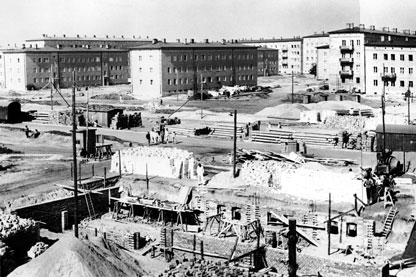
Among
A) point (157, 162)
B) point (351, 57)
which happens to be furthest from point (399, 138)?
point (351, 57)

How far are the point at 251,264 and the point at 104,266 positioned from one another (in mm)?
5176

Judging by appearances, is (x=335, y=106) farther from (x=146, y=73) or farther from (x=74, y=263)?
(x=74, y=263)

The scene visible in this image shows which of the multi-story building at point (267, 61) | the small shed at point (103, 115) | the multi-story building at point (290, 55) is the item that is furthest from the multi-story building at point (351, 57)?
the multi-story building at point (290, 55)

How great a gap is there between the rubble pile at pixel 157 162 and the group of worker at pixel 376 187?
8490 millimetres

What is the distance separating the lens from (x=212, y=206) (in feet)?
81.5

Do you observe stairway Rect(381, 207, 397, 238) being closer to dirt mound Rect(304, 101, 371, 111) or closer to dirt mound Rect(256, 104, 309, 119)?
dirt mound Rect(256, 104, 309, 119)

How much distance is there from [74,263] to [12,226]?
475 centimetres

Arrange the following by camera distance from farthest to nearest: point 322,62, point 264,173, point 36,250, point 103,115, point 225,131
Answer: point 322,62 < point 103,115 < point 225,131 < point 264,173 < point 36,250

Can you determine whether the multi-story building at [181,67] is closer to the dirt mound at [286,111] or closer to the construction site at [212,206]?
the dirt mound at [286,111]

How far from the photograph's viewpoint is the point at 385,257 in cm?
2020

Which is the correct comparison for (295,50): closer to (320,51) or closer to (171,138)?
(320,51)

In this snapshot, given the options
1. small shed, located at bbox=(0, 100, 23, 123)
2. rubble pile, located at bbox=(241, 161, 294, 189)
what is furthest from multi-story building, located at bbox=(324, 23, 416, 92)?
rubble pile, located at bbox=(241, 161, 294, 189)

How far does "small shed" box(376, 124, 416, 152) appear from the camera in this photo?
3531 cm

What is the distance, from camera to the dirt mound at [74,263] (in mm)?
16000
